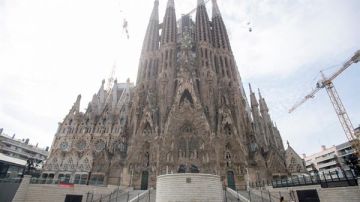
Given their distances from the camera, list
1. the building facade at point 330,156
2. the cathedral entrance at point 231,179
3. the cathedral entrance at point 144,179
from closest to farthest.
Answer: the cathedral entrance at point 231,179
the cathedral entrance at point 144,179
the building facade at point 330,156

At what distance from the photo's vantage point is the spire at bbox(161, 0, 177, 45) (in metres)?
48.3

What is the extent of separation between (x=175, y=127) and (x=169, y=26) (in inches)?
1101

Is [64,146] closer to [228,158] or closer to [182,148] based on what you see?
[182,148]

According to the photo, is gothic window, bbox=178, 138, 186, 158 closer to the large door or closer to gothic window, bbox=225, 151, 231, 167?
gothic window, bbox=225, 151, 231, 167

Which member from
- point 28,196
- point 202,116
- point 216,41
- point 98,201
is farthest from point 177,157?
point 216,41

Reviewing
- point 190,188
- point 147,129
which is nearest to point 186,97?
point 147,129

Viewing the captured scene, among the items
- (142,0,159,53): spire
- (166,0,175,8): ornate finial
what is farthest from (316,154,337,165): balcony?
(166,0,175,8): ornate finial

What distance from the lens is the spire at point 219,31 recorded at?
4879cm

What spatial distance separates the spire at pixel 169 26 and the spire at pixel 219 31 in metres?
10.4

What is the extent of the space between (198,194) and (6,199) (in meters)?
18.3

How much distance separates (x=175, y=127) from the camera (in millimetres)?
35250

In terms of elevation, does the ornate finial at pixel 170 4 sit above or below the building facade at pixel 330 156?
above

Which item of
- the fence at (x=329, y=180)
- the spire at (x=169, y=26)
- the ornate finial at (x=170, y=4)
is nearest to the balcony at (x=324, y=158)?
the fence at (x=329, y=180)

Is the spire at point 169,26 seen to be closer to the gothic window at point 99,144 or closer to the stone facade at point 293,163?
the gothic window at point 99,144
